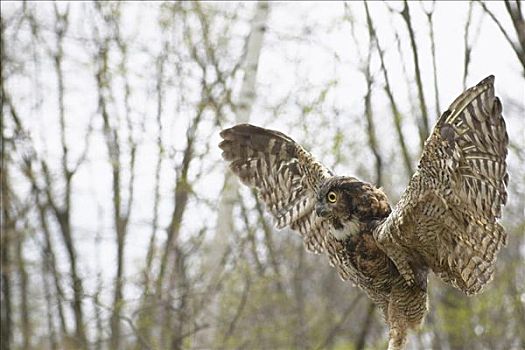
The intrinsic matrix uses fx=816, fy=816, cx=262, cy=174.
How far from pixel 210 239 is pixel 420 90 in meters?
4.42

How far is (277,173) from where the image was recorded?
229 inches

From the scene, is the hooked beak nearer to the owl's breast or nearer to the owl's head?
the owl's head

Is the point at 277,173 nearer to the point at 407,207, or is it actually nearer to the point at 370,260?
the point at 370,260

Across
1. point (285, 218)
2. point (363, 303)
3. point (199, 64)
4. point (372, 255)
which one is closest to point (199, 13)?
point (199, 64)

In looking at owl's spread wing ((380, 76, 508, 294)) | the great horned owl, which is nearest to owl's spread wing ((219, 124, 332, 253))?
the great horned owl

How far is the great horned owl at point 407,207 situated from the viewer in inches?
158

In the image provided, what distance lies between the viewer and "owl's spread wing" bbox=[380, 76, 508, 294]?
397 centimetres

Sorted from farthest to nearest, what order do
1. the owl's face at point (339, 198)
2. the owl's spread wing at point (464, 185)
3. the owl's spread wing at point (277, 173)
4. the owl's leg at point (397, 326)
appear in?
the owl's spread wing at point (277, 173) < the owl's leg at point (397, 326) < the owl's face at point (339, 198) < the owl's spread wing at point (464, 185)

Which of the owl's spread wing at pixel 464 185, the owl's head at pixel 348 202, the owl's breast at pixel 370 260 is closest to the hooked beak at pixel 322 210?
the owl's head at pixel 348 202

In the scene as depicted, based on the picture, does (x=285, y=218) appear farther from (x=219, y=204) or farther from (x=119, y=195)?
(x=119, y=195)

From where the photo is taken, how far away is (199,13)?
1073 centimetres

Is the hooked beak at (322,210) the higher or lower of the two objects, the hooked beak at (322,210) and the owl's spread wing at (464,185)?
the higher

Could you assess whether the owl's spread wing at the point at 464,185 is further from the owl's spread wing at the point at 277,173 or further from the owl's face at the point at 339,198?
the owl's spread wing at the point at 277,173

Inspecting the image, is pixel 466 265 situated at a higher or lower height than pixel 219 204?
lower
